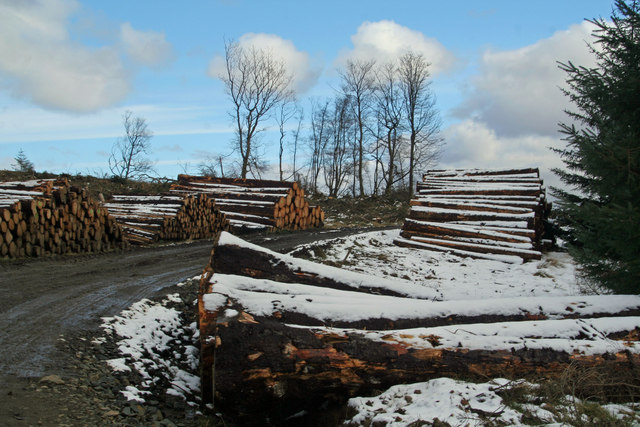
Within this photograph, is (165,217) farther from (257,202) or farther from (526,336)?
(526,336)

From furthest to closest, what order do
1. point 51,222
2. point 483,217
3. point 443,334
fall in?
point 483,217
point 51,222
point 443,334

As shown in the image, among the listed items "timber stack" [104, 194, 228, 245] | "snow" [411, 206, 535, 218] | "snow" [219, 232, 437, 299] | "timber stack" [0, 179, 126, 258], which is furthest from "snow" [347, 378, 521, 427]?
"timber stack" [104, 194, 228, 245]

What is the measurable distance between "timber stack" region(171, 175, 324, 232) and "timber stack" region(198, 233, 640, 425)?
36.7 ft

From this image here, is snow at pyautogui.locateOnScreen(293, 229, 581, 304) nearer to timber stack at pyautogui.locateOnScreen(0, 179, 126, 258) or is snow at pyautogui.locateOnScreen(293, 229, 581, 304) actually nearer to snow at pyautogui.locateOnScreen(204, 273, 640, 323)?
snow at pyautogui.locateOnScreen(204, 273, 640, 323)

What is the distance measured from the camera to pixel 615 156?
5281mm

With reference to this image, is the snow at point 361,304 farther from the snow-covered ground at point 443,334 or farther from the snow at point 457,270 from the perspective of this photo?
the snow at point 457,270

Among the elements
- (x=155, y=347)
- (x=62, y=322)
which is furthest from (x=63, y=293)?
(x=155, y=347)

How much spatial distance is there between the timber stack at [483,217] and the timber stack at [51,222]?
8.05 metres

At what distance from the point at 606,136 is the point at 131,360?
651 centimetres

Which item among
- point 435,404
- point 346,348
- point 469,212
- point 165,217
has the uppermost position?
point 469,212

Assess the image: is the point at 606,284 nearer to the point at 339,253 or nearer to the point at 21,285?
the point at 339,253

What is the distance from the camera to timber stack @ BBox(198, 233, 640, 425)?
359 centimetres

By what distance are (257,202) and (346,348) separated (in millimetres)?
12799

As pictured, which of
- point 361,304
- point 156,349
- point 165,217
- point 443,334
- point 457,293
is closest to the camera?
point 443,334
